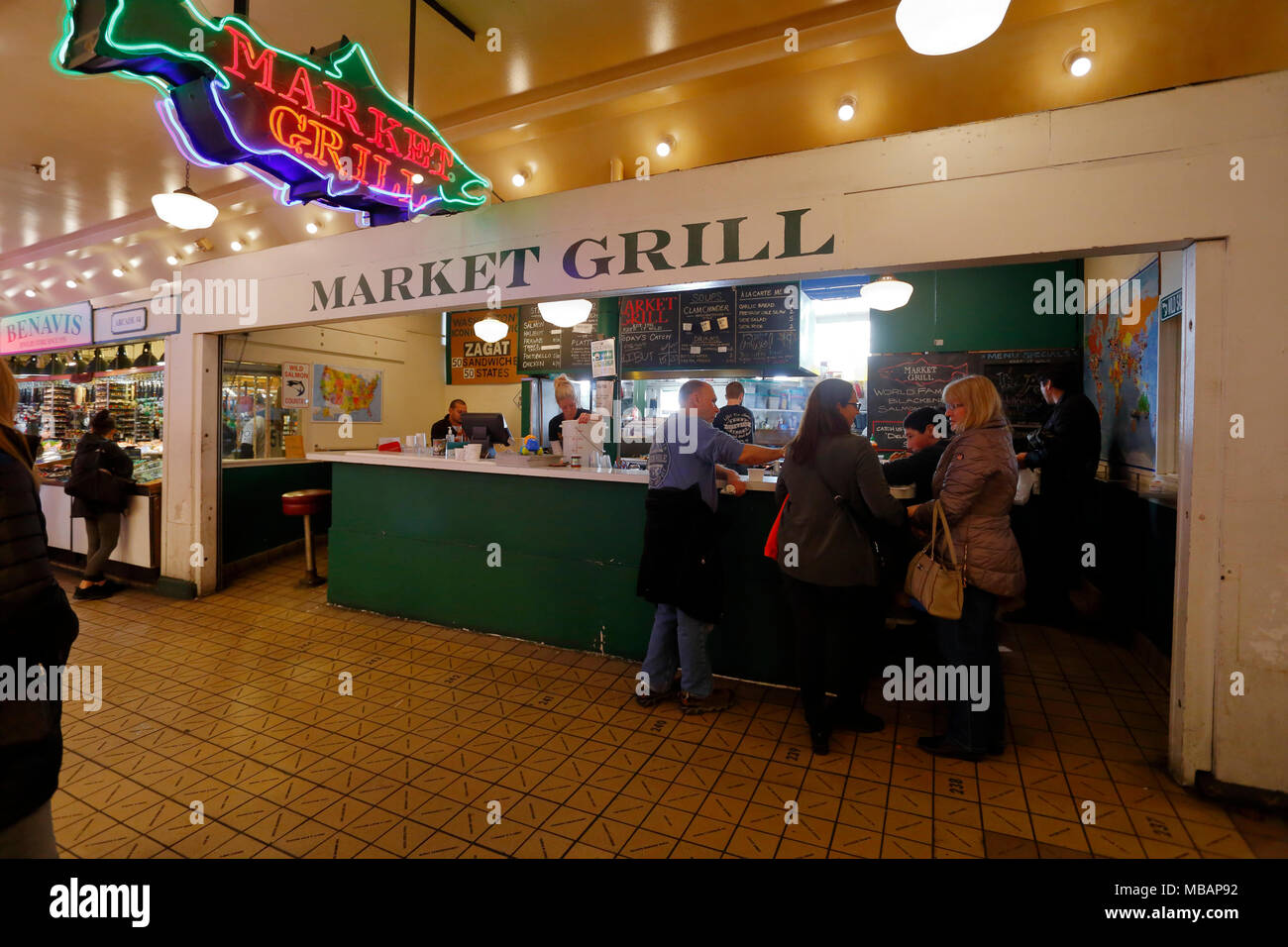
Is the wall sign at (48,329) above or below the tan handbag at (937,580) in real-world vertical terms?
above

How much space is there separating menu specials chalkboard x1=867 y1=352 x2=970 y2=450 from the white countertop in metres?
3.03

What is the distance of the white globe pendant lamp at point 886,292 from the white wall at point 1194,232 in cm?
222

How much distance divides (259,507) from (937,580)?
6682mm

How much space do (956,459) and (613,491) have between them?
2.05m

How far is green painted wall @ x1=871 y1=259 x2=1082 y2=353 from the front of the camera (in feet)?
19.0

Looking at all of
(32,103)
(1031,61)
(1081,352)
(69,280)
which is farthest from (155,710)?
(69,280)

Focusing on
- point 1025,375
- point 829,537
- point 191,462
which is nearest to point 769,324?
point 1025,375

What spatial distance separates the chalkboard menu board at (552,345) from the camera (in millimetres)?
7203

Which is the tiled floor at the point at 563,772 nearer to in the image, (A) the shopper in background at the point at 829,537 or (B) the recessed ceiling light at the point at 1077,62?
(A) the shopper in background at the point at 829,537

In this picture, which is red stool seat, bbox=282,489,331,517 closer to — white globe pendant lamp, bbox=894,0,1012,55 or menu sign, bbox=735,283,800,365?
menu sign, bbox=735,283,800,365

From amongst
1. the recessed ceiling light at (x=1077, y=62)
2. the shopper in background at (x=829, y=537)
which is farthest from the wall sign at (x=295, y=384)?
the recessed ceiling light at (x=1077, y=62)

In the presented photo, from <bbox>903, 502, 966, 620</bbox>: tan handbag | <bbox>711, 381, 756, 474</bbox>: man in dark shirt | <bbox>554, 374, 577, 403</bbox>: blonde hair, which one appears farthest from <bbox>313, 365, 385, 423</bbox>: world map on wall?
<bbox>903, 502, 966, 620</bbox>: tan handbag

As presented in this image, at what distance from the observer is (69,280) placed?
9438 mm
